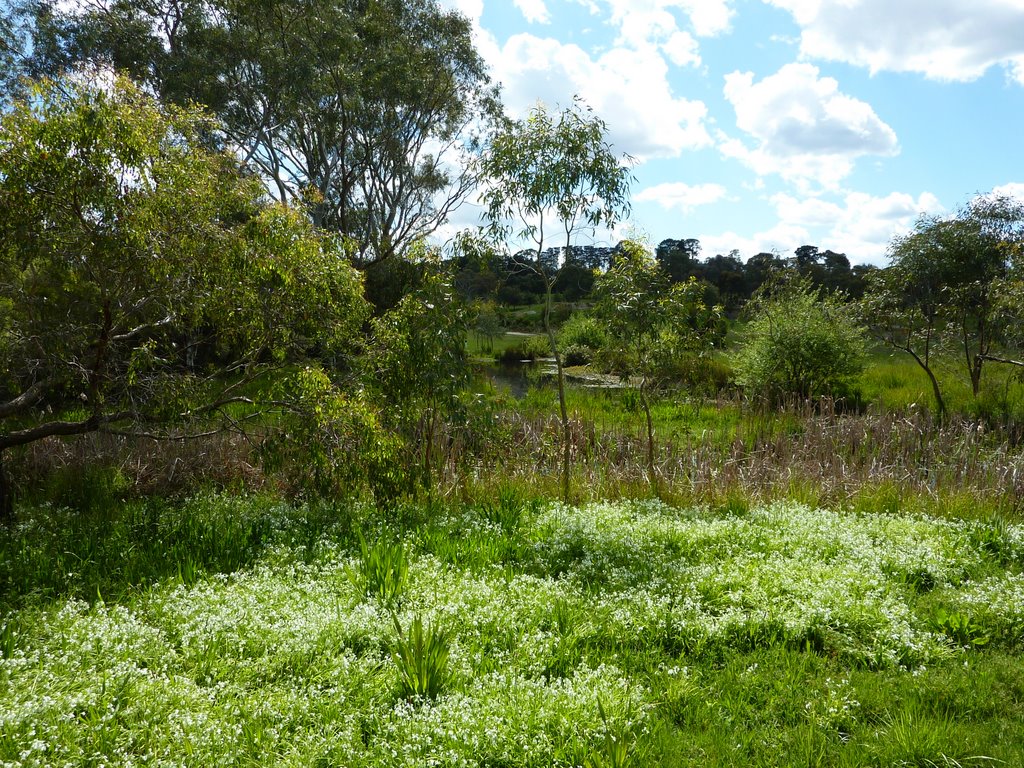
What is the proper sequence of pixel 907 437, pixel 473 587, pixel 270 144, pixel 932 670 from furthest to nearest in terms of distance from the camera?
pixel 270 144
pixel 907 437
pixel 473 587
pixel 932 670

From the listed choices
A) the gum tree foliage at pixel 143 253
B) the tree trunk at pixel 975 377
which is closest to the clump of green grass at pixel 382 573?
the gum tree foliage at pixel 143 253

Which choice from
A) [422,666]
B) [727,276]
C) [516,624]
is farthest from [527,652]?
[727,276]

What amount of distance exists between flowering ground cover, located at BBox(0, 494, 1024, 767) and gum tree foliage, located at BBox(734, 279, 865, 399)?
1049cm

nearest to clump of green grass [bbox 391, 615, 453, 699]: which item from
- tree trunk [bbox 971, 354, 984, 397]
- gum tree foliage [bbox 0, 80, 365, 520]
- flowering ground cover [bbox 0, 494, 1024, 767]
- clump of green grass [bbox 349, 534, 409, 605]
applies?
flowering ground cover [bbox 0, 494, 1024, 767]

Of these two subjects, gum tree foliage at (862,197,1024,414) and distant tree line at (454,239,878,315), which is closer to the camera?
gum tree foliage at (862,197,1024,414)

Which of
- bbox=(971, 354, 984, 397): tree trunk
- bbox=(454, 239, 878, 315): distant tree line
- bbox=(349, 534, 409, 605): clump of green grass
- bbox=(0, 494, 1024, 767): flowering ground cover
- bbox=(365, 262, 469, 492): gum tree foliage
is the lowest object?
bbox=(0, 494, 1024, 767): flowering ground cover

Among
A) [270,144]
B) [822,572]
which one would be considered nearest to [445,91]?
[270,144]

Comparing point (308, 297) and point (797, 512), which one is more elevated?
point (308, 297)

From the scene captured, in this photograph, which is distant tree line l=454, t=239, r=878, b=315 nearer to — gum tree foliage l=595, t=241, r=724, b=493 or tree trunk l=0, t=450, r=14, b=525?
gum tree foliage l=595, t=241, r=724, b=493

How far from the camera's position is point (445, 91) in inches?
1108

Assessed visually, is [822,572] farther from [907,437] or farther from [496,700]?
[907,437]

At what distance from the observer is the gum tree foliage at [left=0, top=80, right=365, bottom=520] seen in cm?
619

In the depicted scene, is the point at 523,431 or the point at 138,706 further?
the point at 523,431

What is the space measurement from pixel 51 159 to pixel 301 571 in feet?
13.9
